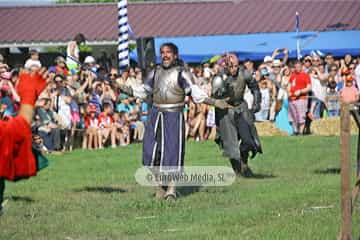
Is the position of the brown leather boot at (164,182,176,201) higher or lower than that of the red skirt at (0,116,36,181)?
lower

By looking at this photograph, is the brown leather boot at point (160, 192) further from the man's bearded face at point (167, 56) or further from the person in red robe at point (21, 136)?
the person in red robe at point (21, 136)

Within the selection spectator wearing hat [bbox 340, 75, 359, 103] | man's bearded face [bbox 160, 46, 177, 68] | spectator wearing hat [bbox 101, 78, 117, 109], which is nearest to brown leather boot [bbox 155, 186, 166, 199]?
man's bearded face [bbox 160, 46, 177, 68]

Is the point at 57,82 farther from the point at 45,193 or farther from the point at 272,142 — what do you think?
the point at 45,193

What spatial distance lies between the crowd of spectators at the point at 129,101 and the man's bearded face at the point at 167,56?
503 cm

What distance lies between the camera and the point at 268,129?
24.3m

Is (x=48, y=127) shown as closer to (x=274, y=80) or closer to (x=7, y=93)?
(x=7, y=93)

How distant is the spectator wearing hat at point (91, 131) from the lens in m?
21.3

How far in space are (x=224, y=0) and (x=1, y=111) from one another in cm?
2553

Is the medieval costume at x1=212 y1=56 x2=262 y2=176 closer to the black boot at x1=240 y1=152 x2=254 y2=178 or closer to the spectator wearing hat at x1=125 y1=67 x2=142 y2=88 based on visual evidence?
the black boot at x1=240 y1=152 x2=254 y2=178

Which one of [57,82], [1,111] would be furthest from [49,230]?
[57,82]

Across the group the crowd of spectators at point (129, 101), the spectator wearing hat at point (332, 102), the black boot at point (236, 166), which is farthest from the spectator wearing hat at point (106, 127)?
the black boot at point (236, 166)

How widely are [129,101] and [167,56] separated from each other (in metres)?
10.2

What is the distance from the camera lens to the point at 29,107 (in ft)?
22.1

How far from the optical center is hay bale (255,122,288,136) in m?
24.2
